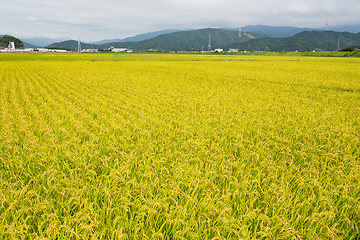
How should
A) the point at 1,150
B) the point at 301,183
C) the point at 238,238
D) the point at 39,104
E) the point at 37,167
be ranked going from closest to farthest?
the point at 238,238
the point at 301,183
the point at 37,167
the point at 1,150
the point at 39,104

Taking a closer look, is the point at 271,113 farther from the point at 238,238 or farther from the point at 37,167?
the point at 37,167

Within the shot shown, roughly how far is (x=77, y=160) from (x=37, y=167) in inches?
27.9

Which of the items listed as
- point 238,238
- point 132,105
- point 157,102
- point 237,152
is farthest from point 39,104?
point 238,238

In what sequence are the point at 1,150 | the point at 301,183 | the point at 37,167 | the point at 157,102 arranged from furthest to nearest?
the point at 157,102, the point at 1,150, the point at 37,167, the point at 301,183

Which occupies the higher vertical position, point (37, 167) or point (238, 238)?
point (37, 167)

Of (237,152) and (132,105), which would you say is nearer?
(237,152)

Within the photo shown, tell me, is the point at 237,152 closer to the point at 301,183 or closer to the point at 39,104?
the point at 301,183

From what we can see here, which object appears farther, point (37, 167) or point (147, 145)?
point (147, 145)

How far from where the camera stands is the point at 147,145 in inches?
225

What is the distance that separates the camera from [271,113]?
9641mm

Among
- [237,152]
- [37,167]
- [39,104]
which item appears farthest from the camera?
[39,104]

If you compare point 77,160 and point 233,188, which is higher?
point 77,160

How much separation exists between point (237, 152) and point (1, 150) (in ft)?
17.9

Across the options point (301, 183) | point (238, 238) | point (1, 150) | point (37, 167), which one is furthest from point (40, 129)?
point (301, 183)
